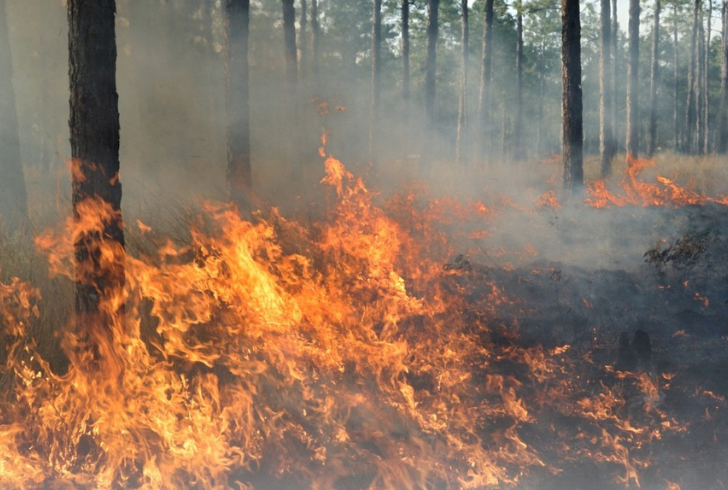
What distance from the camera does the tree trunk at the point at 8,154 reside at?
28.8 ft

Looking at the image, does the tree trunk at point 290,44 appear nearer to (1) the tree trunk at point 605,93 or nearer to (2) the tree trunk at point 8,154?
(1) the tree trunk at point 605,93

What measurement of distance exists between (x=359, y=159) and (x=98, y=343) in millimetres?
16005

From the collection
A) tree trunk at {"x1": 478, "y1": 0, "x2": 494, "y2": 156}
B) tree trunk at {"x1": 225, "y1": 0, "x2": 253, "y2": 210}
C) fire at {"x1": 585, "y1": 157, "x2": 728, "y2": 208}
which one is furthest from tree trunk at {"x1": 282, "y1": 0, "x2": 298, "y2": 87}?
tree trunk at {"x1": 478, "y1": 0, "x2": 494, "y2": 156}

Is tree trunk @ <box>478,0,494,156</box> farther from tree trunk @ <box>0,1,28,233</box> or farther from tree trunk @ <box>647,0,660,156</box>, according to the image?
tree trunk @ <box>0,1,28,233</box>

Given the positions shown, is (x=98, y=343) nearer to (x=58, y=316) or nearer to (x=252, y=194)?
(x=58, y=316)

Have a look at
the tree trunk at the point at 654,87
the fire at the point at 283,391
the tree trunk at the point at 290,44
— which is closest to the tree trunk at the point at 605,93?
the tree trunk at the point at 290,44

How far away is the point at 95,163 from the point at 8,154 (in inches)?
185

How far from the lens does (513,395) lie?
6285 millimetres

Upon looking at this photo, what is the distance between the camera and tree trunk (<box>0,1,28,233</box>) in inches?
345

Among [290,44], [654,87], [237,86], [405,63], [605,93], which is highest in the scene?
[405,63]

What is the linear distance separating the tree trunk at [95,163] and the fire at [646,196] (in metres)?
9.89

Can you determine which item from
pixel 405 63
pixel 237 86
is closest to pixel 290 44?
pixel 237 86

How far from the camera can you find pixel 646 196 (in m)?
13.5

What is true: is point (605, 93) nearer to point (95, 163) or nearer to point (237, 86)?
point (237, 86)
